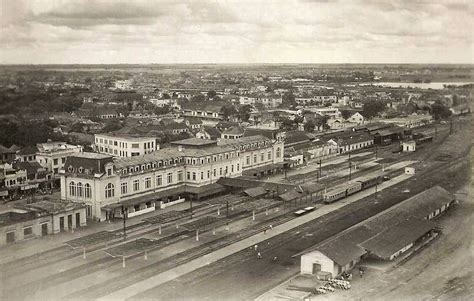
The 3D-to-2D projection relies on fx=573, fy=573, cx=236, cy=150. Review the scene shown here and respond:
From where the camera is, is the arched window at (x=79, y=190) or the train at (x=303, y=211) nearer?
the arched window at (x=79, y=190)

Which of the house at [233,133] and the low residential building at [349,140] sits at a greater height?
the house at [233,133]

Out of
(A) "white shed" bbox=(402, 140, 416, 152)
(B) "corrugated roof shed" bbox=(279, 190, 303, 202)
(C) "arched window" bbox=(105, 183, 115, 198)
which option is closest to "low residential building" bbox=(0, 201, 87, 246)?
(C) "arched window" bbox=(105, 183, 115, 198)

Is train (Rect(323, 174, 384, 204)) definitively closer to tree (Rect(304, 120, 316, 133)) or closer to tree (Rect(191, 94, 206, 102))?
tree (Rect(304, 120, 316, 133))

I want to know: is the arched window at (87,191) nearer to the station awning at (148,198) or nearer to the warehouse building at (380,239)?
the station awning at (148,198)

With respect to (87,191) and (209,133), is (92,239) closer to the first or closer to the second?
(87,191)

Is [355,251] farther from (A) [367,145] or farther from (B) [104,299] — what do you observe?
(A) [367,145]

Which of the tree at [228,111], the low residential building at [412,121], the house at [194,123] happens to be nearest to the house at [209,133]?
the house at [194,123]

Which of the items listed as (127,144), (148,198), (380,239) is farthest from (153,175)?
(380,239)

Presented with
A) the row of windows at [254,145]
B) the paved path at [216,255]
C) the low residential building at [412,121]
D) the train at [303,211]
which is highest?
the low residential building at [412,121]
